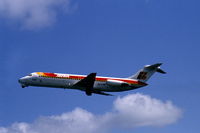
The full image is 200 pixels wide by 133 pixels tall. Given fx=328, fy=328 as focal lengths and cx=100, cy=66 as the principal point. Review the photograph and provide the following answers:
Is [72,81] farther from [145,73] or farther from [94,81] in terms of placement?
[145,73]

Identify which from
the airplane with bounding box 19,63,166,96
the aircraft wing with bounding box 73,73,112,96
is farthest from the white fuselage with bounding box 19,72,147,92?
the aircraft wing with bounding box 73,73,112,96

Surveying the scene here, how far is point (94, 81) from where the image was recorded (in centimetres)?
5841

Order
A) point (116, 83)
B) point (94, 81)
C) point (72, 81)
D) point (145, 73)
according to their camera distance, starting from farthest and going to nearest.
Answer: point (145, 73) → point (72, 81) → point (94, 81) → point (116, 83)

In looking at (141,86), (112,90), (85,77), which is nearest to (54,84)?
(85,77)

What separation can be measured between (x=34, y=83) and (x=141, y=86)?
19814mm

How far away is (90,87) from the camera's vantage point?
5894 cm

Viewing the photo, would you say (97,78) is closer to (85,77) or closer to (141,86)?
(85,77)

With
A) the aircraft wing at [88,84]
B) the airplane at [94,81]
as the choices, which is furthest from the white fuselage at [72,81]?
the aircraft wing at [88,84]

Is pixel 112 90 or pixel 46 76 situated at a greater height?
pixel 46 76

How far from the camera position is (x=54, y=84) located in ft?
197

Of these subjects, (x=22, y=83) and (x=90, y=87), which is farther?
(x=22, y=83)

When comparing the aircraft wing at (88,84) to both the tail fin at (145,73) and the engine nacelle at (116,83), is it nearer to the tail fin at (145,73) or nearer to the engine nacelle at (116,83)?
the engine nacelle at (116,83)

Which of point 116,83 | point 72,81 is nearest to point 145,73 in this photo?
point 116,83

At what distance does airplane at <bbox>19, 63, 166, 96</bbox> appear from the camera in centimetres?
5881
